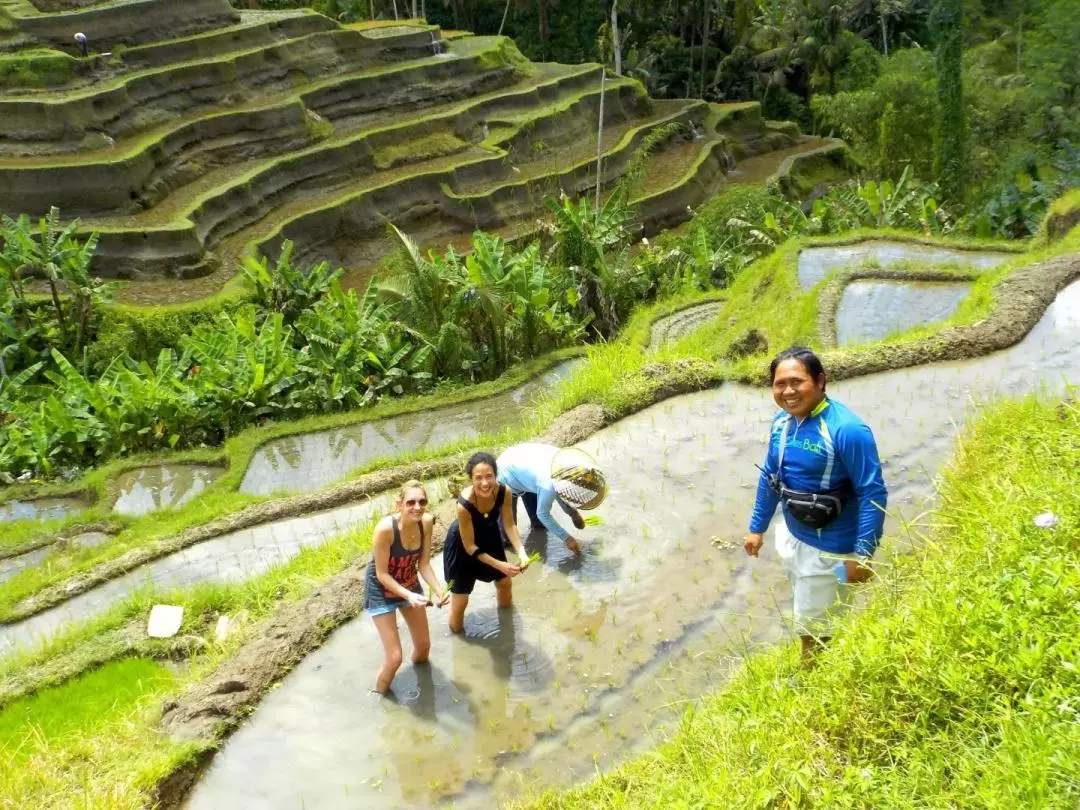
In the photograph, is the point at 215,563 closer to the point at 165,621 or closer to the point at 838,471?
the point at 165,621

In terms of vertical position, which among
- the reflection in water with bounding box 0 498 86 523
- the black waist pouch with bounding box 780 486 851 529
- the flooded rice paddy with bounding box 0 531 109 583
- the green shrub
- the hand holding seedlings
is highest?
the green shrub

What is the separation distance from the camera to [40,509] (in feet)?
31.4

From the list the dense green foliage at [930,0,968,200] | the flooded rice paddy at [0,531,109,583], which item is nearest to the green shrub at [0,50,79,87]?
the flooded rice paddy at [0,531,109,583]

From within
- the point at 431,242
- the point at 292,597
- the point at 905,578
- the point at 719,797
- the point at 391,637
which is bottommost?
the point at 431,242

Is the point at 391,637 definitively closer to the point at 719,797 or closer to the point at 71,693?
the point at 719,797

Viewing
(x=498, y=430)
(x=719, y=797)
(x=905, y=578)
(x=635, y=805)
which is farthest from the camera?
(x=498, y=430)

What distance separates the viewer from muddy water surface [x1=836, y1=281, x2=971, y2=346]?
29.5 ft

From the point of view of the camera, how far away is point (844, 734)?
298 cm

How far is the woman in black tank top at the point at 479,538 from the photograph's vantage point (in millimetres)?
4371

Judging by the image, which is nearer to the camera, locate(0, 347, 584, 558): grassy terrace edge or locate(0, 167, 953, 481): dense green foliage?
locate(0, 347, 584, 558): grassy terrace edge

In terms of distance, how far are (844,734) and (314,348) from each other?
30.5 ft

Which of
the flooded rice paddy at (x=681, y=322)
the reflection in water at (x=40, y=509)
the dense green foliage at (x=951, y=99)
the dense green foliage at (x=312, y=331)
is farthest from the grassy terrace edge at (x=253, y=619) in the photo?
the dense green foliage at (x=951, y=99)

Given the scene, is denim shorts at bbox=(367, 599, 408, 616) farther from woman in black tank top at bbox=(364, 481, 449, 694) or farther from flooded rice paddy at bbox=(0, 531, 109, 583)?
flooded rice paddy at bbox=(0, 531, 109, 583)

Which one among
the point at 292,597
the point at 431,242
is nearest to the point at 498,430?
the point at 292,597
